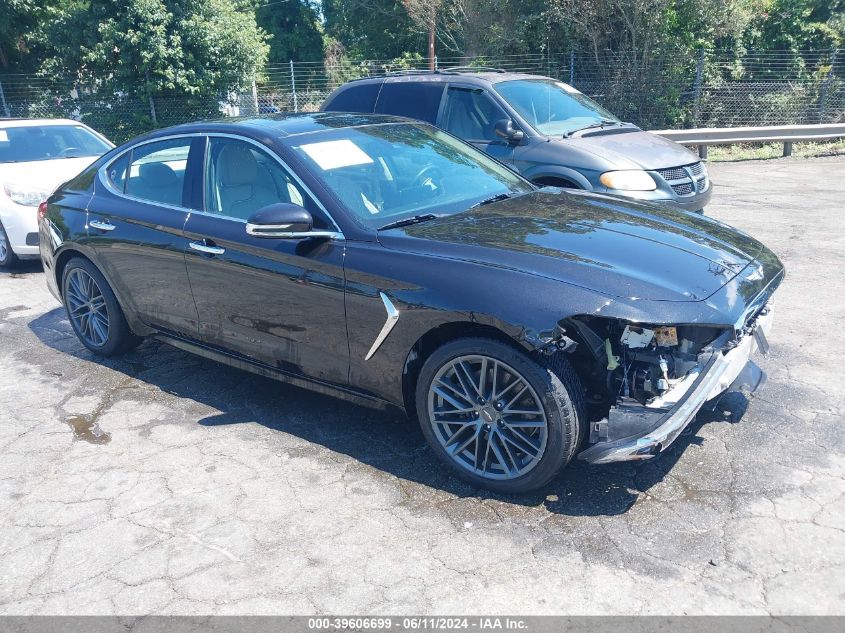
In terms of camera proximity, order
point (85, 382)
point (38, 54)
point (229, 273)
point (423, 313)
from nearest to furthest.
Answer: point (423, 313) → point (229, 273) → point (85, 382) → point (38, 54)

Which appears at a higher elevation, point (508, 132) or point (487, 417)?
point (508, 132)

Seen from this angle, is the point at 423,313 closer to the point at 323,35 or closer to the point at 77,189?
the point at 77,189

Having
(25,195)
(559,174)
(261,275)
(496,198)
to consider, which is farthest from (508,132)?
(25,195)

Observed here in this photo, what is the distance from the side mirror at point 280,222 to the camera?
382 cm

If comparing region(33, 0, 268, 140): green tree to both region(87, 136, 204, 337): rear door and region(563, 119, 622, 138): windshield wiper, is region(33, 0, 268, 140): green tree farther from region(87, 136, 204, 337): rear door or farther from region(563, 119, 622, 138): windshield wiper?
region(87, 136, 204, 337): rear door

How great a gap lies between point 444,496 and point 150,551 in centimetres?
134

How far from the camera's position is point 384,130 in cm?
477

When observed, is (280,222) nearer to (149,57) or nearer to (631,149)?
(631,149)

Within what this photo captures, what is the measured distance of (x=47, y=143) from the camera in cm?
913

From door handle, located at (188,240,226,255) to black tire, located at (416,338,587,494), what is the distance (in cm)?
158

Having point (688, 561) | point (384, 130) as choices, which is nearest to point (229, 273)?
point (384, 130)

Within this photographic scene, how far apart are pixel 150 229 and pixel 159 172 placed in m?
0.46

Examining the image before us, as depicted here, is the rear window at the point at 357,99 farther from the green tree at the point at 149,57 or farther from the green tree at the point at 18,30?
the green tree at the point at 18,30

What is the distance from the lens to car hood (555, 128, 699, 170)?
7391mm
